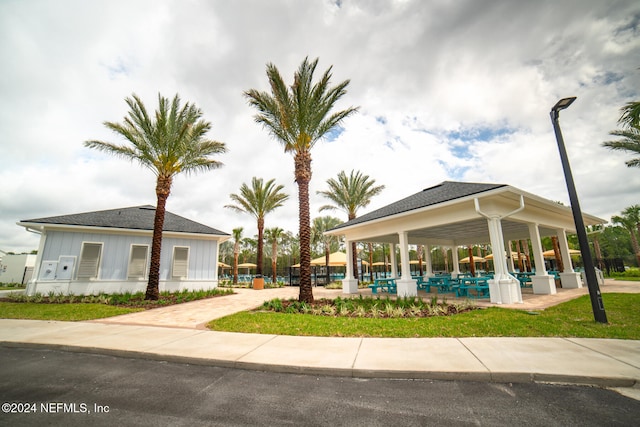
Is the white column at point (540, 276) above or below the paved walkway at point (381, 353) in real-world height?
above

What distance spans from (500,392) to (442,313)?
220 inches

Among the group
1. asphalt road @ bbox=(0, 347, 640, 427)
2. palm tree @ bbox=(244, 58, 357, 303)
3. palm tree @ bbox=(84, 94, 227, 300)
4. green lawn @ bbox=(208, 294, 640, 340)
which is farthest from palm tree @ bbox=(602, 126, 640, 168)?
palm tree @ bbox=(84, 94, 227, 300)

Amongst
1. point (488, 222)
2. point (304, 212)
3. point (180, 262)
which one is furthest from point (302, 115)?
point (180, 262)

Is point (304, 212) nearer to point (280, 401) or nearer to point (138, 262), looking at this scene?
point (280, 401)

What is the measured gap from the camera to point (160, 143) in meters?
14.7

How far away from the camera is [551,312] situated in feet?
27.5

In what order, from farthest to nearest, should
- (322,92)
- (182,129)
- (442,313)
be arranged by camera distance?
(182,129) < (322,92) < (442,313)

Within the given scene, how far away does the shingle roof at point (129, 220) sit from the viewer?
15.4m

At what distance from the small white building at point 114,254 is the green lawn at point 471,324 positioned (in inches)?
411

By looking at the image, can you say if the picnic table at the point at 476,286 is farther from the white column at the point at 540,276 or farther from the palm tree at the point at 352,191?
the palm tree at the point at 352,191

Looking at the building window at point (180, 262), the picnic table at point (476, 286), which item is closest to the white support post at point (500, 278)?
the picnic table at point (476, 286)

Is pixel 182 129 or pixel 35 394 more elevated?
pixel 182 129

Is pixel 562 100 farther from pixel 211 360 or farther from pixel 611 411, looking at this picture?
pixel 211 360

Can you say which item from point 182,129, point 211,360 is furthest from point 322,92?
point 211,360
